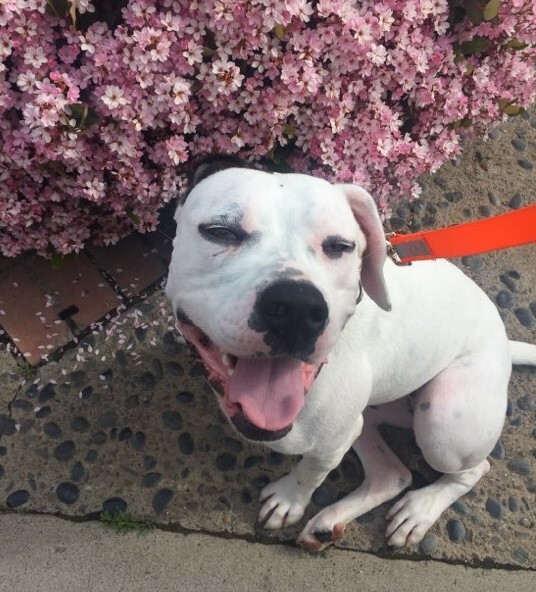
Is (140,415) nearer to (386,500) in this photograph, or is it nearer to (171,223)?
(171,223)

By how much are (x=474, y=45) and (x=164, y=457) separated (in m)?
2.71

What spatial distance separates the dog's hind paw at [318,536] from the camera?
308cm

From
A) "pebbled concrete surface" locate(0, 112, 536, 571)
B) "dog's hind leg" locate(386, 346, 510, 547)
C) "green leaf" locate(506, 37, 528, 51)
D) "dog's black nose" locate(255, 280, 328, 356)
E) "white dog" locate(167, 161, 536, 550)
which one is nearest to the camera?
"dog's black nose" locate(255, 280, 328, 356)

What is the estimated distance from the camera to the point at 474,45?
3217mm

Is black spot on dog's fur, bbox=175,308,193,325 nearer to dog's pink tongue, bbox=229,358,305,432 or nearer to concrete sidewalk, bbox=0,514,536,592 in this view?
dog's pink tongue, bbox=229,358,305,432

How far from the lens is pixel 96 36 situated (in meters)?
2.59

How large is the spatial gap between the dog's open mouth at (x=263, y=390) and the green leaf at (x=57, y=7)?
4.59ft

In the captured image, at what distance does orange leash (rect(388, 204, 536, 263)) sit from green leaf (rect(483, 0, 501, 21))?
3.65 feet

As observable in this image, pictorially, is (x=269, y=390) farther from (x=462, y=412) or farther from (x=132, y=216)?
(x=132, y=216)

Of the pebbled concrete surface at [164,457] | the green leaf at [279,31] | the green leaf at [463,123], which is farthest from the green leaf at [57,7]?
the green leaf at [463,123]

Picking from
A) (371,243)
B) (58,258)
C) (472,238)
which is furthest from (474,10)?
(58,258)

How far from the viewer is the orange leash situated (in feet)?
7.98

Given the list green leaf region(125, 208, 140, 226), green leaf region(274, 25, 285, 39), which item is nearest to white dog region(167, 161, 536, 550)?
green leaf region(274, 25, 285, 39)

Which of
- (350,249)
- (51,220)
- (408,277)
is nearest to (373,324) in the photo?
(408,277)
